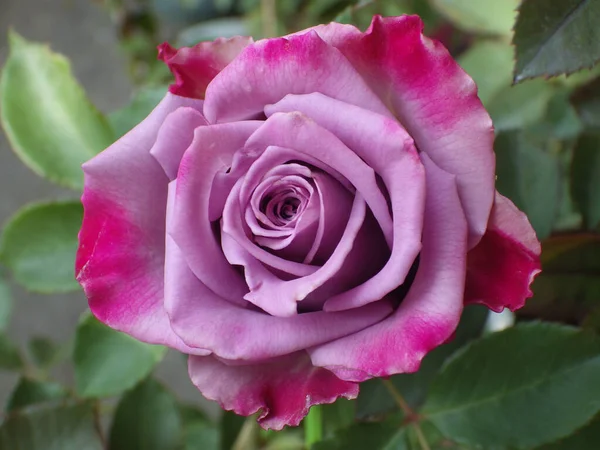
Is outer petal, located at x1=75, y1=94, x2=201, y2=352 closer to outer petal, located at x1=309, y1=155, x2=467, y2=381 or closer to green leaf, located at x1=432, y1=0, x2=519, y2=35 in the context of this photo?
outer petal, located at x1=309, y1=155, x2=467, y2=381

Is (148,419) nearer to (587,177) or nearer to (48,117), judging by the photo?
(48,117)

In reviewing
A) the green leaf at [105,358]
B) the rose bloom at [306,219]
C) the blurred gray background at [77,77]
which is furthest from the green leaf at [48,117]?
the blurred gray background at [77,77]

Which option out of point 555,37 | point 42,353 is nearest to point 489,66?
point 555,37

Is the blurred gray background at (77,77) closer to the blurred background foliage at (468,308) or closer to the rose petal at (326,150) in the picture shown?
the blurred background foliage at (468,308)

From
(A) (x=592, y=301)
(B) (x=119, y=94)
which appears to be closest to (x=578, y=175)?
(A) (x=592, y=301)

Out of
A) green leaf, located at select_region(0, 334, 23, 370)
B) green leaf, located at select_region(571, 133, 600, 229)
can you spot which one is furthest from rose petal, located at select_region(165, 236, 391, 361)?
green leaf, located at select_region(0, 334, 23, 370)
